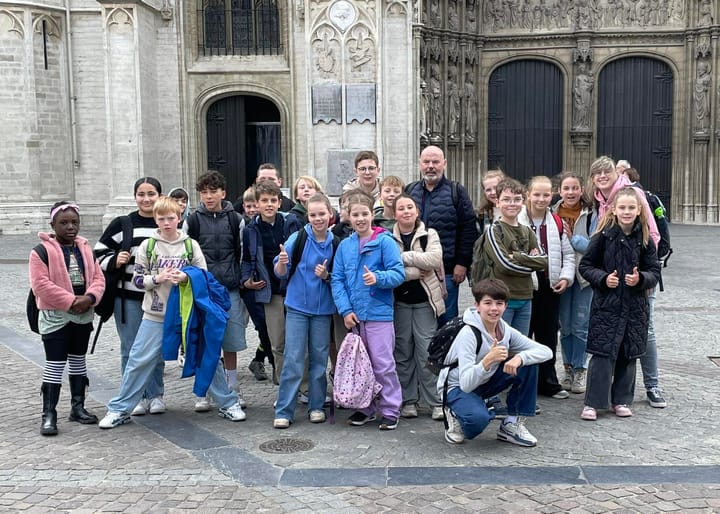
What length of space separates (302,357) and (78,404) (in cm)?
164

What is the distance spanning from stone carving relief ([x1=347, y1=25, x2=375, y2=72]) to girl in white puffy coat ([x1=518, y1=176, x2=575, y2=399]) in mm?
12246

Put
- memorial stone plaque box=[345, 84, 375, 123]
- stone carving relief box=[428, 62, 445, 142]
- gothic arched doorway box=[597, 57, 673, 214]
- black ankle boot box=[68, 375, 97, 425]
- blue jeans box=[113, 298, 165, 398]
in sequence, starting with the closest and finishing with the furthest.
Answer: black ankle boot box=[68, 375, 97, 425] < blue jeans box=[113, 298, 165, 398] < memorial stone plaque box=[345, 84, 375, 123] < stone carving relief box=[428, 62, 445, 142] < gothic arched doorway box=[597, 57, 673, 214]

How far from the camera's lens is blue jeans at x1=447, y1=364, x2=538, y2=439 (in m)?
5.02

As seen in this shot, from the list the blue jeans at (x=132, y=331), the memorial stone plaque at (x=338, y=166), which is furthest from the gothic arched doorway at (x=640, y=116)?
the blue jeans at (x=132, y=331)

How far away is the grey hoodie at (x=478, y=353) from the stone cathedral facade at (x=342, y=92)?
1304 cm

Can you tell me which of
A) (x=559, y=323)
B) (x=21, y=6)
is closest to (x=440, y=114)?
(x=21, y=6)

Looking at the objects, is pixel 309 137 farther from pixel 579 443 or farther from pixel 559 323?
pixel 579 443

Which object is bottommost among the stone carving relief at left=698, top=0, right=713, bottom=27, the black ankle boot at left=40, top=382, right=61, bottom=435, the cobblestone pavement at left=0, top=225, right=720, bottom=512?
the cobblestone pavement at left=0, top=225, right=720, bottom=512

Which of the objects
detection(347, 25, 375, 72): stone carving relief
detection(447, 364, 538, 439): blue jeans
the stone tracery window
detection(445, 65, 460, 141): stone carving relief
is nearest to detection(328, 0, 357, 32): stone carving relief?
detection(347, 25, 375, 72): stone carving relief

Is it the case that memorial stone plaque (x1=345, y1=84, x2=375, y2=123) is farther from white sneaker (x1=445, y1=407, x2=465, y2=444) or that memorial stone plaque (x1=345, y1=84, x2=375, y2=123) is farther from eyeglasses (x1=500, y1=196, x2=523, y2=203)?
white sneaker (x1=445, y1=407, x2=465, y2=444)

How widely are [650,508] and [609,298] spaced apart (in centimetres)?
186

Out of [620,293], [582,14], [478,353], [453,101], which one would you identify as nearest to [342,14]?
[453,101]

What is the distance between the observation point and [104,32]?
1817 centimetres

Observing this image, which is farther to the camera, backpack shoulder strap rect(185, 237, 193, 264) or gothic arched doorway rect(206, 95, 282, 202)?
gothic arched doorway rect(206, 95, 282, 202)
